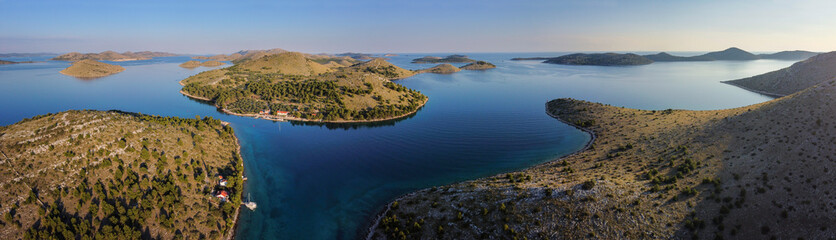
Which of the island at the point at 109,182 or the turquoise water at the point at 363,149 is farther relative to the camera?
the turquoise water at the point at 363,149

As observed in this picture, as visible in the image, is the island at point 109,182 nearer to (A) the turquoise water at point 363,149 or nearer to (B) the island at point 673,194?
(A) the turquoise water at point 363,149

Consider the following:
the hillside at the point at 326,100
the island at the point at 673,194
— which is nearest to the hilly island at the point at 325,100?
the hillside at the point at 326,100

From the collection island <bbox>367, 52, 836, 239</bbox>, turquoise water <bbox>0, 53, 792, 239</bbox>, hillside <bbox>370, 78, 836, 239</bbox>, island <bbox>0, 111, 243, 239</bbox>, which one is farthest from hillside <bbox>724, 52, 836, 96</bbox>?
island <bbox>0, 111, 243, 239</bbox>

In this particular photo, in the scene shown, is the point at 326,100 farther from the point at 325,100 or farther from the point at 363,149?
the point at 363,149

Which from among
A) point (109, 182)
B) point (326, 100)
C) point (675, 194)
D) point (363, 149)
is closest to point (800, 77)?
point (675, 194)

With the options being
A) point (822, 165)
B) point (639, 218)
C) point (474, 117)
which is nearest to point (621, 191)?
point (639, 218)
